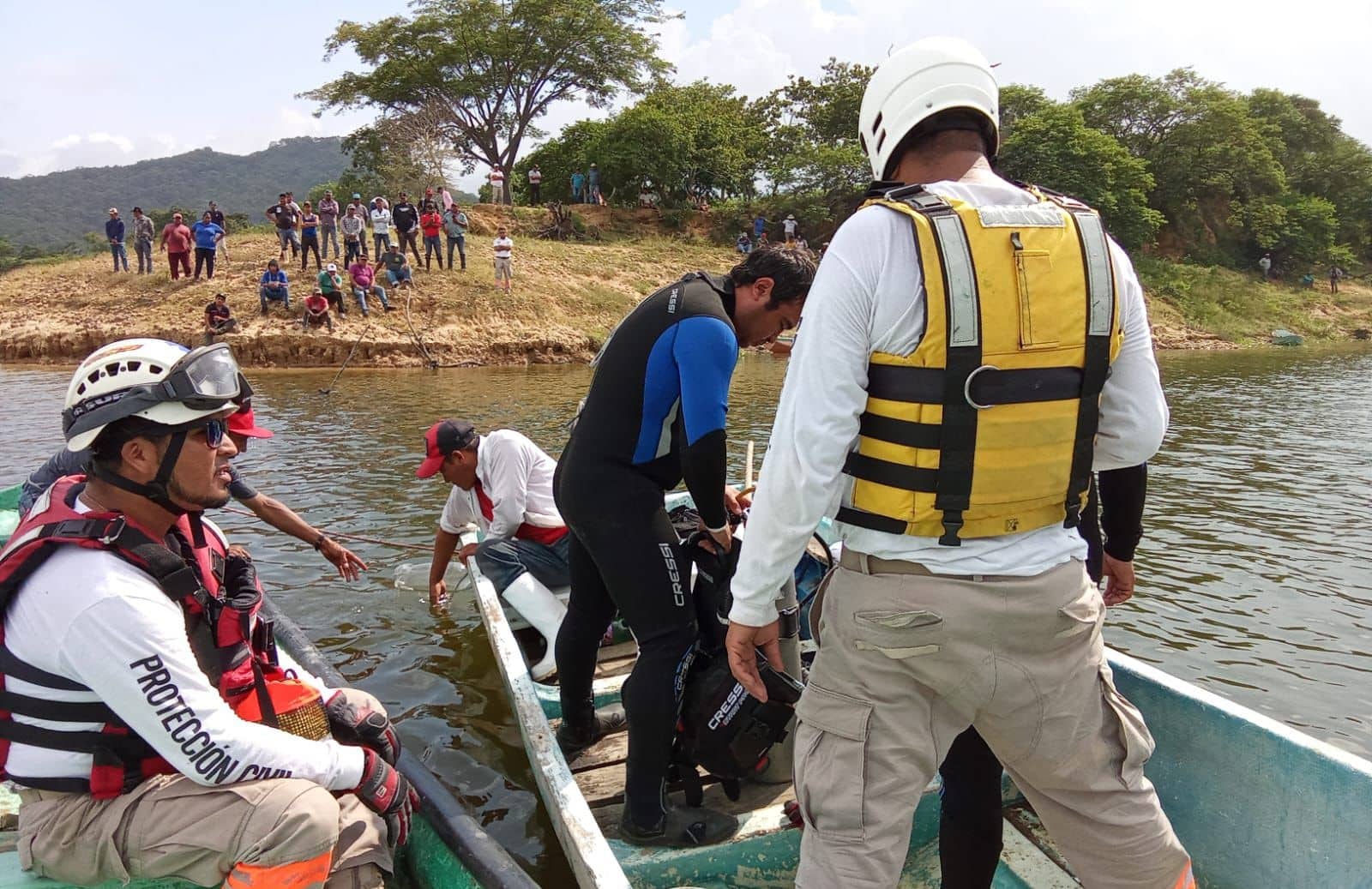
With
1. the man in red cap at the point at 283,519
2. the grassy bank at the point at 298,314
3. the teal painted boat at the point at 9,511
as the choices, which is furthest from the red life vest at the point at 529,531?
the grassy bank at the point at 298,314

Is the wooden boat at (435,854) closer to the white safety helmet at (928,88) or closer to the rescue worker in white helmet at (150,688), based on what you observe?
the rescue worker in white helmet at (150,688)

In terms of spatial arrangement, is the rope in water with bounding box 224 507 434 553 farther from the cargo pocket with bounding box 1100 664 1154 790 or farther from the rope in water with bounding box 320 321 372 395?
the rope in water with bounding box 320 321 372 395

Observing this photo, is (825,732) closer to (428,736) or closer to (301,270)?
(428,736)

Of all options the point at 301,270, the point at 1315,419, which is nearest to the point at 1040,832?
the point at 1315,419

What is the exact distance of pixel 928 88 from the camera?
191 centimetres

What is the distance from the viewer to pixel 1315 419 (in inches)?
650

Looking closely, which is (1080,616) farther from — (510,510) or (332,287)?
(332,287)

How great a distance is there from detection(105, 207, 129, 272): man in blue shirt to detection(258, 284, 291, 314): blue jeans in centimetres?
636

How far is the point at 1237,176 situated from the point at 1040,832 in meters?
56.6

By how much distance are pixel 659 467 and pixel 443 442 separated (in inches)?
88.0

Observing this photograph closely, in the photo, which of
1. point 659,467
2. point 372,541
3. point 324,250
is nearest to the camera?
point 659,467

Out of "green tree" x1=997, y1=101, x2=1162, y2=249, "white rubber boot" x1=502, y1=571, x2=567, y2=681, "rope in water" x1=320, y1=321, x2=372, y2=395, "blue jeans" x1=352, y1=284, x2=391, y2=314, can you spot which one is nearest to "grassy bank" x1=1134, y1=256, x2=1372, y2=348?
"green tree" x1=997, y1=101, x2=1162, y2=249

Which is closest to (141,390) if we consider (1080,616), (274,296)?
(1080,616)

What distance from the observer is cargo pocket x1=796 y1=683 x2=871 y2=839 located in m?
1.78
